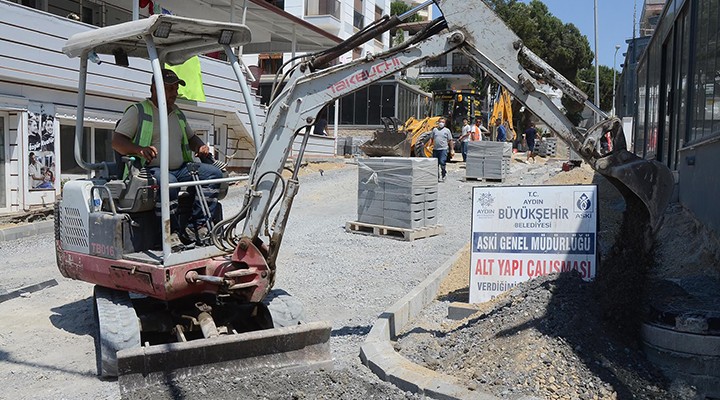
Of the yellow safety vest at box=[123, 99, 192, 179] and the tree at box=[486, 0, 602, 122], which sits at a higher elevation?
the tree at box=[486, 0, 602, 122]

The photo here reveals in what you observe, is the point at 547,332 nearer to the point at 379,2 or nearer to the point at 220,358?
the point at 220,358

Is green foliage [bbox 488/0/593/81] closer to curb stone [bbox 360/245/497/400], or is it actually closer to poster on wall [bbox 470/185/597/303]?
poster on wall [bbox 470/185/597/303]

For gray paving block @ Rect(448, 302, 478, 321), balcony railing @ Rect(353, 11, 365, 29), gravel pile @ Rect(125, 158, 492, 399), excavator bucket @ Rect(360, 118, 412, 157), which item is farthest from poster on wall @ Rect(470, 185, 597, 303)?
balcony railing @ Rect(353, 11, 365, 29)

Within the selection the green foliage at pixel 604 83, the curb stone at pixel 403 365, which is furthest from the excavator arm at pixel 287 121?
the green foliage at pixel 604 83

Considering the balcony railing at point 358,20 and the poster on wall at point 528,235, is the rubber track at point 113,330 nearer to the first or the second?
the poster on wall at point 528,235

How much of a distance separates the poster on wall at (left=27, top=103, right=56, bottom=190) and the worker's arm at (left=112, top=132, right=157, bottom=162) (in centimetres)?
765

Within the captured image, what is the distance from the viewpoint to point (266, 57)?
40000 millimetres

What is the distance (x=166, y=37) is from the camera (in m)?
5.43

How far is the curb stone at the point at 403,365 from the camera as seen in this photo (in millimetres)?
4184

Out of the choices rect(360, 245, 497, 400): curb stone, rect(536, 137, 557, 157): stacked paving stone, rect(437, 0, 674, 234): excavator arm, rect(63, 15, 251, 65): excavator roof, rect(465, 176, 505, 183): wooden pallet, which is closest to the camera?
rect(360, 245, 497, 400): curb stone

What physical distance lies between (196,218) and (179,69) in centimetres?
1080

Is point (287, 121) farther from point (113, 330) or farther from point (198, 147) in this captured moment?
point (113, 330)

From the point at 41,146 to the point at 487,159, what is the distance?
38.6 feet

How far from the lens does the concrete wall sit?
780 cm
